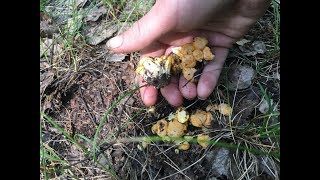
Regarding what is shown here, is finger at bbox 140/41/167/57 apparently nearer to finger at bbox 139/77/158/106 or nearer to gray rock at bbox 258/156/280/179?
finger at bbox 139/77/158/106

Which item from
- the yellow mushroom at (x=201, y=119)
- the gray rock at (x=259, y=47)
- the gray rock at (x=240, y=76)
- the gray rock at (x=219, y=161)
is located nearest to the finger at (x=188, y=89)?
the yellow mushroom at (x=201, y=119)

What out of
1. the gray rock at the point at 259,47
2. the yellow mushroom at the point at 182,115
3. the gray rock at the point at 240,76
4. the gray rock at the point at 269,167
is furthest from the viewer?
the gray rock at the point at 259,47

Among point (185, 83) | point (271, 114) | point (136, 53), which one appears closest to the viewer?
point (271, 114)

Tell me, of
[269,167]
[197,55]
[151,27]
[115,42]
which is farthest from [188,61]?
[269,167]

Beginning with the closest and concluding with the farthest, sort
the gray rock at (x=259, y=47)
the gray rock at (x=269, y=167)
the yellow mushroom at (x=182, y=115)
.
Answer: the gray rock at (x=269, y=167)
the yellow mushroom at (x=182, y=115)
the gray rock at (x=259, y=47)

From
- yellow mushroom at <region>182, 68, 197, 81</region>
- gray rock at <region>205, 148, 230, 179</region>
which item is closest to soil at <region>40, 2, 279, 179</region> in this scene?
gray rock at <region>205, 148, 230, 179</region>

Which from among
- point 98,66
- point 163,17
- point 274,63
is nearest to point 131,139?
point 98,66

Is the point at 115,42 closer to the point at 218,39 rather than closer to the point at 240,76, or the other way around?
the point at 218,39

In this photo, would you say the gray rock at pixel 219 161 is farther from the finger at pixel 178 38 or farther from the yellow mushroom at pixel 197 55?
the finger at pixel 178 38

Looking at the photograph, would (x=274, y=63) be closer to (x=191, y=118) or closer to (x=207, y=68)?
(x=207, y=68)
